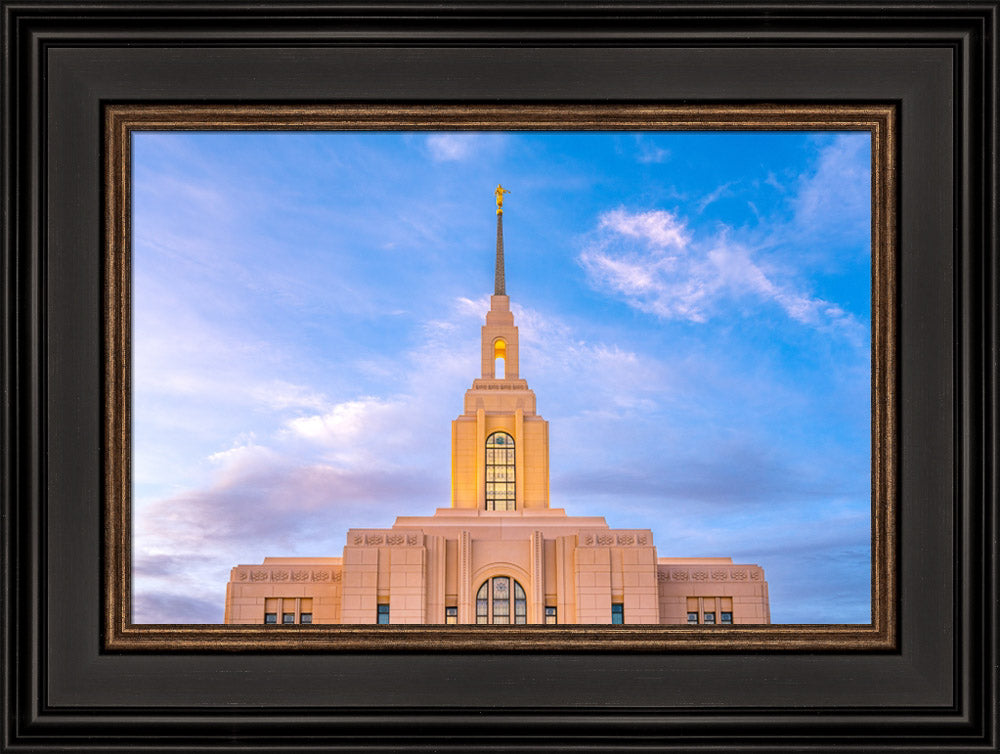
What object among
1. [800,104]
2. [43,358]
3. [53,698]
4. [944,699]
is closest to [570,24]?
[800,104]

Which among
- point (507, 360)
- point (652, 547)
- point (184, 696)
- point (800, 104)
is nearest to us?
point (184, 696)

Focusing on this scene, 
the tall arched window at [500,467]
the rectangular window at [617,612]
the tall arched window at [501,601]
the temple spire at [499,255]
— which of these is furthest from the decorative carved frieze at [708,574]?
the temple spire at [499,255]

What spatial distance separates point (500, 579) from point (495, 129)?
14.1 metres

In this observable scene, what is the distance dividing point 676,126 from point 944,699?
55.9 inches

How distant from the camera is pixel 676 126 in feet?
6.47

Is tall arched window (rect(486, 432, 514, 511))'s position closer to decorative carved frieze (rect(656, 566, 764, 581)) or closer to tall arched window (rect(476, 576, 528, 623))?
tall arched window (rect(476, 576, 528, 623))

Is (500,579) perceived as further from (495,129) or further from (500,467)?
(495,129)

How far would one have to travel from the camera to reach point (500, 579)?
1544cm

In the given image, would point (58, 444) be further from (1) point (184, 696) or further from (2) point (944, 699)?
(2) point (944, 699)

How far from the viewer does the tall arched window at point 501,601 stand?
15.4 m

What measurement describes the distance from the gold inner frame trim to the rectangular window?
43.7 ft

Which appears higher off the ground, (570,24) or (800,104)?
(570,24)

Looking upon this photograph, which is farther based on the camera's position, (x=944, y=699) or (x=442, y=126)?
(x=442, y=126)

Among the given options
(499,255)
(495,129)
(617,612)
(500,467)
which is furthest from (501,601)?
(495,129)
